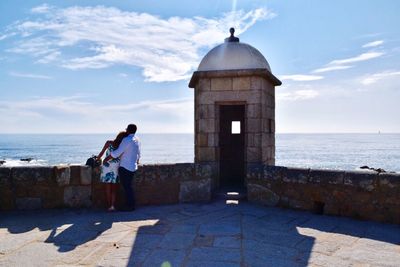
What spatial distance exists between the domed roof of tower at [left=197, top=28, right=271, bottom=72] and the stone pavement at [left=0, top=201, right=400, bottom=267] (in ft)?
10.1

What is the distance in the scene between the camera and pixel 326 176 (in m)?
5.49

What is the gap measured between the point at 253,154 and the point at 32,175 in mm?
4277

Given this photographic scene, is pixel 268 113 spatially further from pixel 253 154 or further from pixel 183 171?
pixel 183 171

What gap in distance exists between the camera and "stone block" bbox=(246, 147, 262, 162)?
271 inches

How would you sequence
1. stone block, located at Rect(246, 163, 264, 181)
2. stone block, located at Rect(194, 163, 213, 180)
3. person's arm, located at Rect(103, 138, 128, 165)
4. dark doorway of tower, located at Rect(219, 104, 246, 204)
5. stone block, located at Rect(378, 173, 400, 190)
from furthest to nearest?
dark doorway of tower, located at Rect(219, 104, 246, 204)
stone block, located at Rect(194, 163, 213, 180)
stone block, located at Rect(246, 163, 264, 181)
person's arm, located at Rect(103, 138, 128, 165)
stone block, located at Rect(378, 173, 400, 190)

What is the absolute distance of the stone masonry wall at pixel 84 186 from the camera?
5762mm

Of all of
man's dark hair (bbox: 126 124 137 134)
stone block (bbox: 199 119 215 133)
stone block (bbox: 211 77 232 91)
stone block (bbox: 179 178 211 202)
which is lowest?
stone block (bbox: 179 178 211 202)

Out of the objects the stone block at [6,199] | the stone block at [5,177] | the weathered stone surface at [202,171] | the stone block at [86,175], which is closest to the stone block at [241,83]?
the weathered stone surface at [202,171]

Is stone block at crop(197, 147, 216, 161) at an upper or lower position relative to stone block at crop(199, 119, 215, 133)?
lower

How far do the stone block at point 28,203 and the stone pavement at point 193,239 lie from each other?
0.71 ft

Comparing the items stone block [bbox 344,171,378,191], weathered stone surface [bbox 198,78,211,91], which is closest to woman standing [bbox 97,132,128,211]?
weathered stone surface [bbox 198,78,211,91]

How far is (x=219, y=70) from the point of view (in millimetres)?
6836

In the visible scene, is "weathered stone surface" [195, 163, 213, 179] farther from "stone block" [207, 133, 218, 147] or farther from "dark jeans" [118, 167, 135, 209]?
"dark jeans" [118, 167, 135, 209]

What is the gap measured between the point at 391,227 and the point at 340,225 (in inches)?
28.2
